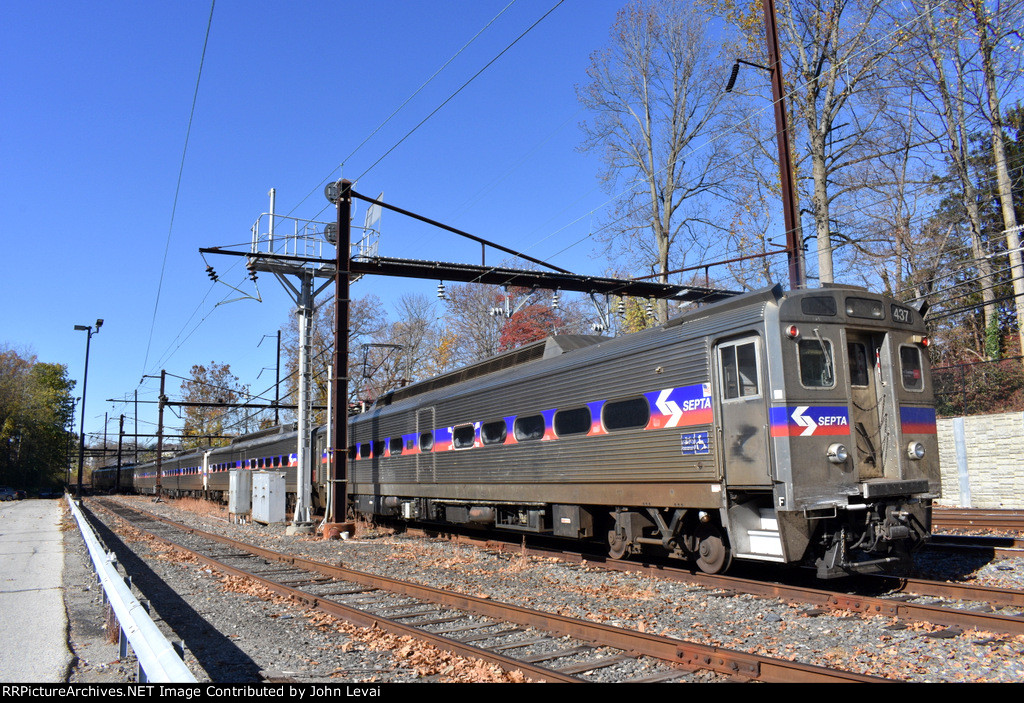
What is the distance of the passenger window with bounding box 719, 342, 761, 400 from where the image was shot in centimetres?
827

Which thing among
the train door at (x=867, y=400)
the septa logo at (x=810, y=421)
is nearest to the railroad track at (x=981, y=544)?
the train door at (x=867, y=400)

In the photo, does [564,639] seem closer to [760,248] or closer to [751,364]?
[751,364]

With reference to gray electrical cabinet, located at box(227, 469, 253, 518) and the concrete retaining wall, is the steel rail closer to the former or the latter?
gray electrical cabinet, located at box(227, 469, 253, 518)

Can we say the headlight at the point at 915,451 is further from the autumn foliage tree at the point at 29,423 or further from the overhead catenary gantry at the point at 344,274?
the autumn foliage tree at the point at 29,423

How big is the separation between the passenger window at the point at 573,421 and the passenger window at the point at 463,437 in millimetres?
3013

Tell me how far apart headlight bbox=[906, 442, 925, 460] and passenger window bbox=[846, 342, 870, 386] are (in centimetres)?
88

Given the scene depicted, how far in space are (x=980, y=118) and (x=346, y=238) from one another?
18.7 m

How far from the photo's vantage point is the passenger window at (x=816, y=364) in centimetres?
813

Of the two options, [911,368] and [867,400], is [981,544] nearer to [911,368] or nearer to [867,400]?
[911,368]

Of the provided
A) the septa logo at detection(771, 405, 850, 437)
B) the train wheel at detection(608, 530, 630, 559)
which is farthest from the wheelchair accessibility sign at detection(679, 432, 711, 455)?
the train wheel at detection(608, 530, 630, 559)

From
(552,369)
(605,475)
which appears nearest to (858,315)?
(605,475)

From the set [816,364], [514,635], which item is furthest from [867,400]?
[514,635]

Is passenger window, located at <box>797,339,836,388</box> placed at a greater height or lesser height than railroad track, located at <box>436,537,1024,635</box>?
greater

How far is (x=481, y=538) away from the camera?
51.0 ft
